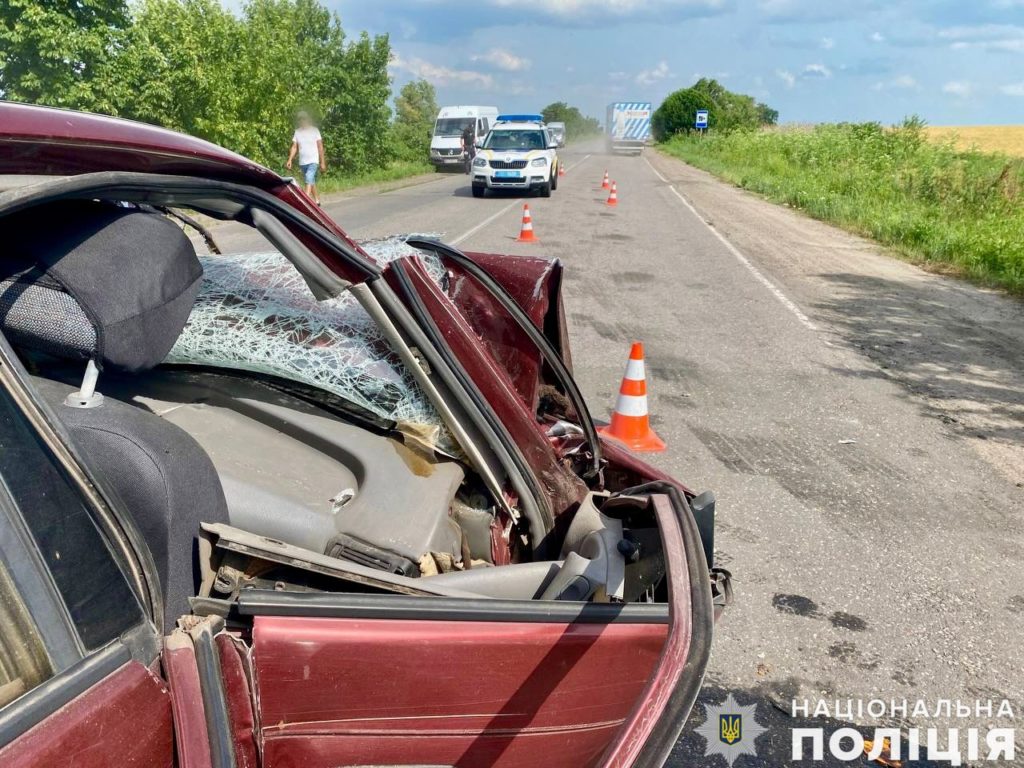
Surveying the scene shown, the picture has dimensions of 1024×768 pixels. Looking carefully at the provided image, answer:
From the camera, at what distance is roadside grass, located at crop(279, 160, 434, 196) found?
2317 cm

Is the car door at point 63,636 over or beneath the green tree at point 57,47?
beneath

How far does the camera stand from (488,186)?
20453 mm

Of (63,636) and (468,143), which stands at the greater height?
(468,143)

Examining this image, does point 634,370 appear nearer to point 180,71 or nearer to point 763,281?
point 763,281

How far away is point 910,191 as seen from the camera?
57.8ft

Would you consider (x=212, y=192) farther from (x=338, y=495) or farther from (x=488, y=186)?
(x=488, y=186)

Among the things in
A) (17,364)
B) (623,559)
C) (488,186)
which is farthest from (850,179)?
(17,364)

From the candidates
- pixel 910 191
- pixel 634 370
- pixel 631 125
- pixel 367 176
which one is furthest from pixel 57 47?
pixel 631 125

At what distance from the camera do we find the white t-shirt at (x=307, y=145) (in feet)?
53.0

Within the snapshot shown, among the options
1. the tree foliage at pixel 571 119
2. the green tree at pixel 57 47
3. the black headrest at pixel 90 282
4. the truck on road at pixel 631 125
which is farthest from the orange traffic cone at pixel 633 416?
the tree foliage at pixel 571 119

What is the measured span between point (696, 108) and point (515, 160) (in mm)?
57752

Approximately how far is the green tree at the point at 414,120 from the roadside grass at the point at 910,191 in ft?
48.3

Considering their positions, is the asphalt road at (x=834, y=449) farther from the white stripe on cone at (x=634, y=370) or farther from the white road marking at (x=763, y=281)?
the white stripe on cone at (x=634, y=370)

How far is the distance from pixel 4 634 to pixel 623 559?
159 cm
